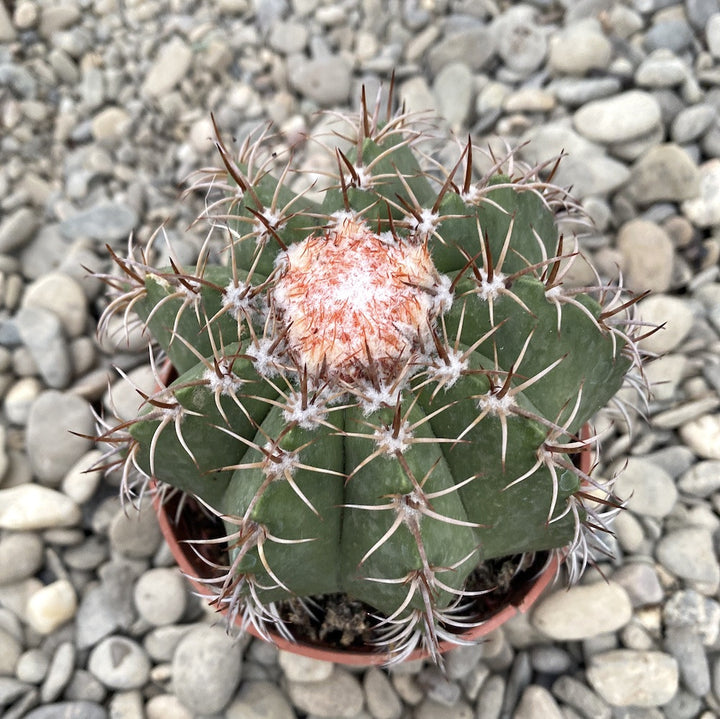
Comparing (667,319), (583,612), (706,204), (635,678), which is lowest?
(635,678)

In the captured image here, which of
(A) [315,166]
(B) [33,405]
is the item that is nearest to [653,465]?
(A) [315,166]

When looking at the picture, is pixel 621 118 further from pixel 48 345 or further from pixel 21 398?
pixel 21 398

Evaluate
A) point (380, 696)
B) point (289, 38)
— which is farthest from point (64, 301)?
point (380, 696)

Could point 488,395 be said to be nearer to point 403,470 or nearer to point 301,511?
point 403,470

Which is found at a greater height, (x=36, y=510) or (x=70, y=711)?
(x=36, y=510)

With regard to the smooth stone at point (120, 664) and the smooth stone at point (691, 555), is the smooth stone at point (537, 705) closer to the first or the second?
the smooth stone at point (691, 555)

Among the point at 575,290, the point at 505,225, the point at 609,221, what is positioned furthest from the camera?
the point at 609,221

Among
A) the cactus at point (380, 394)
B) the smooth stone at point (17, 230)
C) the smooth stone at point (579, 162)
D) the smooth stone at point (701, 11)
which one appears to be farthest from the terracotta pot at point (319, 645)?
the smooth stone at point (701, 11)
